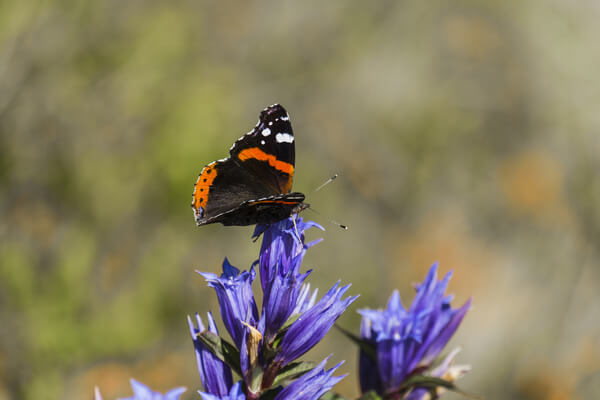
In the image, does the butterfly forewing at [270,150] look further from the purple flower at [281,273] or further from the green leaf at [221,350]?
the green leaf at [221,350]

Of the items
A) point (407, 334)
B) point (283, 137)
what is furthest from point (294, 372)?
point (283, 137)

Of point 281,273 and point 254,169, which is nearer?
point 281,273

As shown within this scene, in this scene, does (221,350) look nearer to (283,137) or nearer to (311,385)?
(311,385)

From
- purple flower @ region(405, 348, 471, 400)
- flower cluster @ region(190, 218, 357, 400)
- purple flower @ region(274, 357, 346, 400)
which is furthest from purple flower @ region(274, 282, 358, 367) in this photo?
purple flower @ region(405, 348, 471, 400)

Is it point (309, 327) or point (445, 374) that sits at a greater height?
point (309, 327)

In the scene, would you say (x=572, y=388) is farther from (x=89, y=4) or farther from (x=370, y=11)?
(x=89, y=4)

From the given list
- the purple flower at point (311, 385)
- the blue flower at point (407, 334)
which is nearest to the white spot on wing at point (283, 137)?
the blue flower at point (407, 334)
